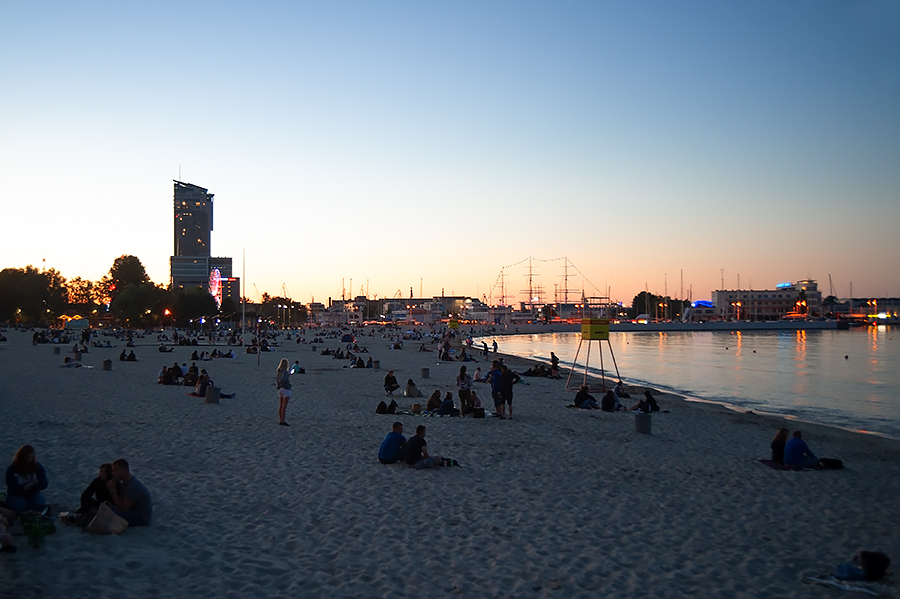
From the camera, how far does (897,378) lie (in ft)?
119

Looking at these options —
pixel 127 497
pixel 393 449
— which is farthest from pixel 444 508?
pixel 127 497

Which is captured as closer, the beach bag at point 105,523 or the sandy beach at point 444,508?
the sandy beach at point 444,508

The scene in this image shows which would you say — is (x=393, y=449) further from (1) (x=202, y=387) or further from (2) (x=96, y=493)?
(1) (x=202, y=387)

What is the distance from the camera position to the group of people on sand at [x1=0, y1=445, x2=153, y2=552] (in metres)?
6.31

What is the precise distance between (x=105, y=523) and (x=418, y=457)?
4.47 meters

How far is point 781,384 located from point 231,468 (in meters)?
30.5

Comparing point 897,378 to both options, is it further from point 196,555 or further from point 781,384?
point 196,555

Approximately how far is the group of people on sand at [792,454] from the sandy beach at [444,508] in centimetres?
33

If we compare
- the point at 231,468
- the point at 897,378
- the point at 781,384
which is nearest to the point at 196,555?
the point at 231,468

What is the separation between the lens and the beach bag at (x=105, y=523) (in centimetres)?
605

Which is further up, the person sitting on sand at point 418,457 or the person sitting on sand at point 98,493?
the person sitting on sand at point 98,493

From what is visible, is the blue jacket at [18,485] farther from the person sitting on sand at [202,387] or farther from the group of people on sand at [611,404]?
the group of people on sand at [611,404]

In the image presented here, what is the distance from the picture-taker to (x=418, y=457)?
9.51 m

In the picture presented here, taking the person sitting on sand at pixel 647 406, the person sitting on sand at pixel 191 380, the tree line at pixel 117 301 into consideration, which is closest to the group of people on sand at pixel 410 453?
the person sitting on sand at pixel 647 406
